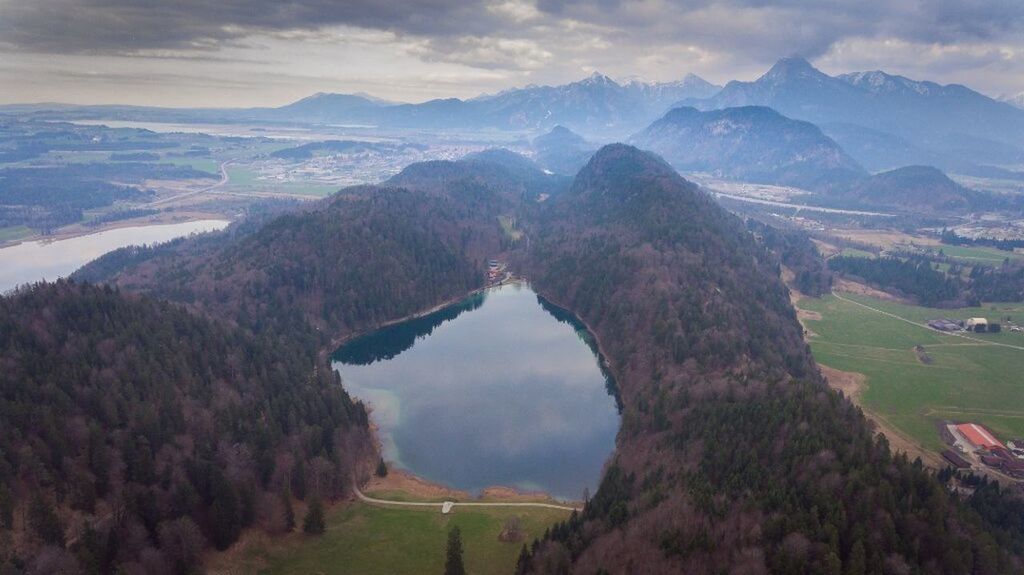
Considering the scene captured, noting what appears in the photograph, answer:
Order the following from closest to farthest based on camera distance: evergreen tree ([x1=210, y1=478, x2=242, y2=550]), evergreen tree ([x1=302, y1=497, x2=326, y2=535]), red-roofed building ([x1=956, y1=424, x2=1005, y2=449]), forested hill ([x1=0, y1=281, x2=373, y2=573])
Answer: forested hill ([x1=0, y1=281, x2=373, y2=573]) → evergreen tree ([x1=210, y1=478, x2=242, y2=550]) → evergreen tree ([x1=302, y1=497, x2=326, y2=535]) → red-roofed building ([x1=956, y1=424, x2=1005, y2=449])

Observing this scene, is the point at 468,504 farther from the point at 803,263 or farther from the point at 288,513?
the point at 803,263

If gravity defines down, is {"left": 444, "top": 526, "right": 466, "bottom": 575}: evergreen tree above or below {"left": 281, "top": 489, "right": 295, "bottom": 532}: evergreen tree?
above

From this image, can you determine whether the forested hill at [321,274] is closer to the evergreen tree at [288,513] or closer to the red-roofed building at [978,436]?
the evergreen tree at [288,513]

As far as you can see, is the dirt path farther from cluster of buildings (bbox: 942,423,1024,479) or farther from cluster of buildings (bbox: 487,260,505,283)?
cluster of buildings (bbox: 487,260,505,283)

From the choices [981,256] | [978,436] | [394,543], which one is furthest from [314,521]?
[981,256]

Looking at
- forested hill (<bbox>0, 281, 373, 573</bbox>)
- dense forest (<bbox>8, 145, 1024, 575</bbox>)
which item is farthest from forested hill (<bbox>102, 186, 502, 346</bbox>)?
forested hill (<bbox>0, 281, 373, 573</bbox>)

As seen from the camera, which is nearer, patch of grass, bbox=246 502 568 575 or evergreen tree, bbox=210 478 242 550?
patch of grass, bbox=246 502 568 575

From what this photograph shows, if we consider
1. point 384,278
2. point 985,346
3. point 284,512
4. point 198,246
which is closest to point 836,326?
point 985,346

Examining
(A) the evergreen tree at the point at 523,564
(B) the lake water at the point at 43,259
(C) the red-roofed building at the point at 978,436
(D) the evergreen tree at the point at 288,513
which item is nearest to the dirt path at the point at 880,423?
(C) the red-roofed building at the point at 978,436
